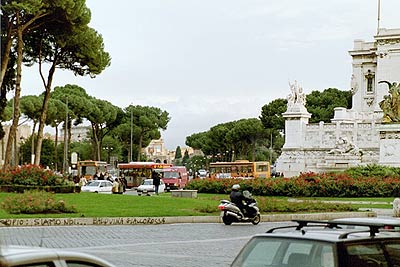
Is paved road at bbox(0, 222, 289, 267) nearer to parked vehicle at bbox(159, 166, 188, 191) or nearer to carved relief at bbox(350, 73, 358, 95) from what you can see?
parked vehicle at bbox(159, 166, 188, 191)

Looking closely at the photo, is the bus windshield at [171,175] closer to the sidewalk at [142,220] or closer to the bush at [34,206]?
the sidewalk at [142,220]

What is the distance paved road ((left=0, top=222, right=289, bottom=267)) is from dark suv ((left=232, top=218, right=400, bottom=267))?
6.78m

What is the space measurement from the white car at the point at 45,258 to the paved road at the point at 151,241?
8.06 m

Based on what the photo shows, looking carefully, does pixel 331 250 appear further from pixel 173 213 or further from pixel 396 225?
pixel 173 213

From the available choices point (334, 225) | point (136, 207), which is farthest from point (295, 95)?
point (334, 225)

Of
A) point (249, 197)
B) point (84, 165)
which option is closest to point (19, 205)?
point (249, 197)

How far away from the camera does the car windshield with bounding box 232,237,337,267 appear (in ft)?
21.4

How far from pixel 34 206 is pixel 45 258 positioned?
66.0ft

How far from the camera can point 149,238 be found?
19.7 meters

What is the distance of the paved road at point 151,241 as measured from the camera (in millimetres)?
15211

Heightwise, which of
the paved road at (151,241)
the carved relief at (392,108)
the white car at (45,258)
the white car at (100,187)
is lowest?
the paved road at (151,241)

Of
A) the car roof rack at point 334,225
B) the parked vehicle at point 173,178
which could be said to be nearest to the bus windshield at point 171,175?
the parked vehicle at point 173,178

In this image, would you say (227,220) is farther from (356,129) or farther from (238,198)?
(356,129)

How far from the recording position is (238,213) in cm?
2489
